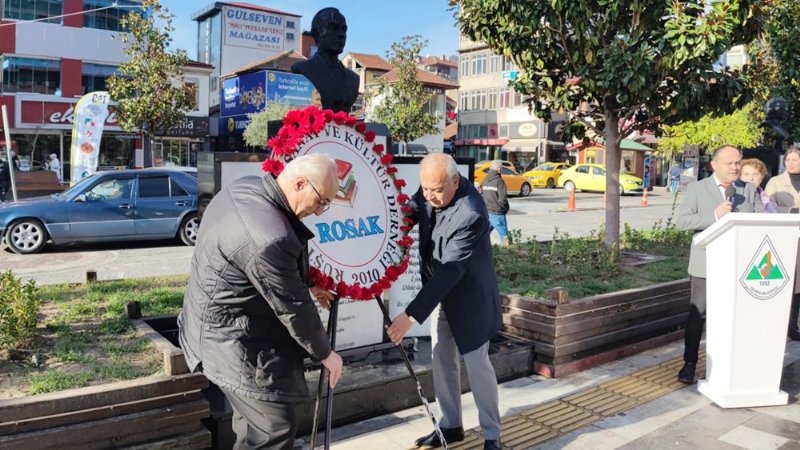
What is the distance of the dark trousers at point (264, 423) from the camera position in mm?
2736

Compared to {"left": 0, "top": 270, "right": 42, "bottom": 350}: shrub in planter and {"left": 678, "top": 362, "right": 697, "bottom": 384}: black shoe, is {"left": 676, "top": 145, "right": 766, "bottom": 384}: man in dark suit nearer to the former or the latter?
{"left": 678, "top": 362, "right": 697, "bottom": 384}: black shoe

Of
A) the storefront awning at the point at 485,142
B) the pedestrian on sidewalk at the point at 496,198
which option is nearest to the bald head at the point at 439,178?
the pedestrian on sidewalk at the point at 496,198

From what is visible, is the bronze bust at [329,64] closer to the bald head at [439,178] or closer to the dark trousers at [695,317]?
the bald head at [439,178]

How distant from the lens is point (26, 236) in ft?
36.7

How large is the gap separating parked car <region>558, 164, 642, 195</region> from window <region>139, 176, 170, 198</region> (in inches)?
910

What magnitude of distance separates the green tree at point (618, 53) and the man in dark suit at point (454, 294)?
4367mm

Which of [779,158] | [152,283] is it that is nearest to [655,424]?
[152,283]

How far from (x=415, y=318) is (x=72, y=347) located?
2.33 m

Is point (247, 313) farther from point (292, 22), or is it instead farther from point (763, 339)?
point (292, 22)

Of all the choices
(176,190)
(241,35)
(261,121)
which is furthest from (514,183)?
(241,35)

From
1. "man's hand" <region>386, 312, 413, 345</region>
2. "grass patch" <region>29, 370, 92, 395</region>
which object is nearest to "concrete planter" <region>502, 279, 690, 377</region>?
"man's hand" <region>386, 312, 413, 345</region>

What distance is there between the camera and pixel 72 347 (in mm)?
4230

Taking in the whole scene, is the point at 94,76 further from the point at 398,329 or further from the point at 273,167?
the point at 398,329

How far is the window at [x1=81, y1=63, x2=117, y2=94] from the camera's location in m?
31.8
